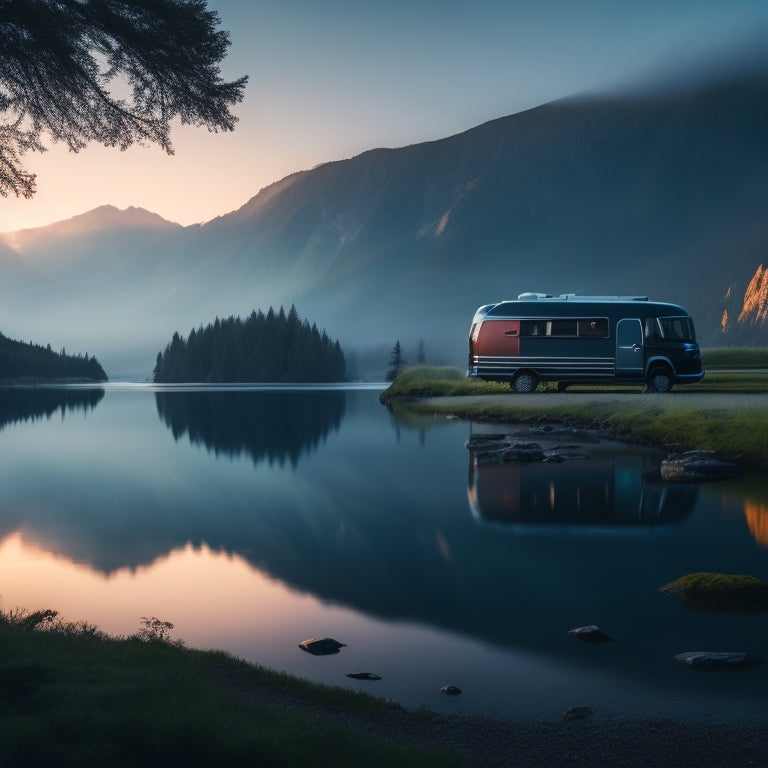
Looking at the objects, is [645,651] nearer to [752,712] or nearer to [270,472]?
[752,712]

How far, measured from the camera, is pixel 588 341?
38.5 meters

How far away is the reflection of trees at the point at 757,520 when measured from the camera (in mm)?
15117

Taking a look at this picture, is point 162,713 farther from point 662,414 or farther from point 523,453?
point 662,414

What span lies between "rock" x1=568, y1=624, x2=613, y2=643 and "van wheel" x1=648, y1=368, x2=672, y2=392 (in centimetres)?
3081

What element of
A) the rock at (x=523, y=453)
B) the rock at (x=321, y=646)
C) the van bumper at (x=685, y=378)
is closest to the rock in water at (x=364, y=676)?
the rock at (x=321, y=646)

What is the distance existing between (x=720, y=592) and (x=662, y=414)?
1993cm

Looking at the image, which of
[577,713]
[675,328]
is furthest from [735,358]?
[577,713]

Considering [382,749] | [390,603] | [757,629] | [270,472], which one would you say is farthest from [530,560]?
[270,472]

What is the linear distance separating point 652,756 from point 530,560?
23.4 feet

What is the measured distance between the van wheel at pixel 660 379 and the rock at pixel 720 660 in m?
31.3

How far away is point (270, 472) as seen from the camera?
27.8m

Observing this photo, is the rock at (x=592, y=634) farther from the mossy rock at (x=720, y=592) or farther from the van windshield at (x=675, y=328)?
the van windshield at (x=675, y=328)

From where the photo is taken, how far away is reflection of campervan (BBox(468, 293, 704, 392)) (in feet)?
123

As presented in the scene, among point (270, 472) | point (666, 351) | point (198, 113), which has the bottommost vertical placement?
point (270, 472)
